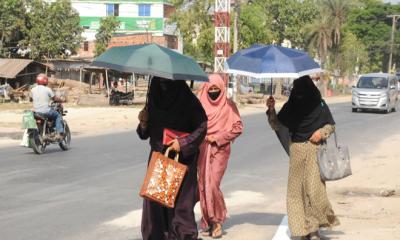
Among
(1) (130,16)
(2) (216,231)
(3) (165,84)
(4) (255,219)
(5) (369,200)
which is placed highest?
(1) (130,16)

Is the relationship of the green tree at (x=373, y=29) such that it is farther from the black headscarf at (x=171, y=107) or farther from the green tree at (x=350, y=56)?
the black headscarf at (x=171, y=107)

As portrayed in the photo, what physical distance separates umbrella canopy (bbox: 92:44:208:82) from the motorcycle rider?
27.0 ft

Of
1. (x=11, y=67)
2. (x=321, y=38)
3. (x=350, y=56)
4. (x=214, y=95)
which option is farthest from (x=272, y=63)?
(x=350, y=56)

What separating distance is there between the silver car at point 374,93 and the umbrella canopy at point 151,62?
26036 millimetres

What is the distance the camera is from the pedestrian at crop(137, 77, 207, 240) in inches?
186

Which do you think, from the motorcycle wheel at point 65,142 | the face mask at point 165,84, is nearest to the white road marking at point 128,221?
the face mask at point 165,84

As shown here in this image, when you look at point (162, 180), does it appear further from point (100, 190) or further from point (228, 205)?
point (100, 190)

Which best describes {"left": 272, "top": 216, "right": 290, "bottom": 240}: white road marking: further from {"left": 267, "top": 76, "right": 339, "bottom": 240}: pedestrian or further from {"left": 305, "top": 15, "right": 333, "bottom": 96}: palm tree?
{"left": 305, "top": 15, "right": 333, "bottom": 96}: palm tree

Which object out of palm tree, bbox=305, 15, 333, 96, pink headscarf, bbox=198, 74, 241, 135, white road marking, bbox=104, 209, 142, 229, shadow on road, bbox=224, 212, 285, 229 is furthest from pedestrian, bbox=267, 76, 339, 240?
palm tree, bbox=305, 15, 333, 96

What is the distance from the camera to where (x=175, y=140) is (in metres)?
4.70

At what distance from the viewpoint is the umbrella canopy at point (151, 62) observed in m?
4.52

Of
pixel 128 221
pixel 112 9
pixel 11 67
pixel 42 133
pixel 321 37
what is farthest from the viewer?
pixel 112 9

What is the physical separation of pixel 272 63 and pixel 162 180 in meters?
1.91

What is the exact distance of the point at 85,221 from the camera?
6.93 metres
